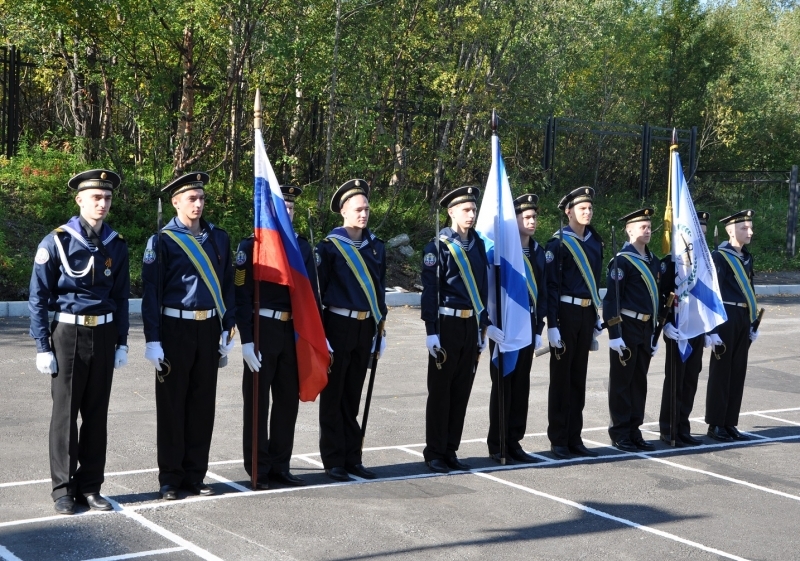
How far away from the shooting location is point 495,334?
772cm

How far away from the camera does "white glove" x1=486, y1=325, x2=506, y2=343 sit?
772 cm

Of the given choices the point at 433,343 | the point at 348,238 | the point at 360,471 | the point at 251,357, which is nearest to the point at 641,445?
the point at 433,343

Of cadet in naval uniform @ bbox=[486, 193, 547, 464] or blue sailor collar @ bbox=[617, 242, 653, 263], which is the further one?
blue sailor collar @ bbox=[617, 242, 653, 263]

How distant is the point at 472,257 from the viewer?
7578 mm

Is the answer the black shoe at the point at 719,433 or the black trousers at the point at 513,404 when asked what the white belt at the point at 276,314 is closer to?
the black trousers at the point at 513,404

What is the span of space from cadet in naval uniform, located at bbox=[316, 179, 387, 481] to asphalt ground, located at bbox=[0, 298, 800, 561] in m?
0.25

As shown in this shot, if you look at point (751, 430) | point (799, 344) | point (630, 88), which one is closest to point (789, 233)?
point (630, 88)

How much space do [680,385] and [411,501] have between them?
3178 mm

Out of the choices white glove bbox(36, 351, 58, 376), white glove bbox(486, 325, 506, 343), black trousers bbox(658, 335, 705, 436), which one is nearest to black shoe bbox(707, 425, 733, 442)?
black trousers bbox(658, 335, 705, 436)

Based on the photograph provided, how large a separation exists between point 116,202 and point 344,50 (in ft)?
15.0

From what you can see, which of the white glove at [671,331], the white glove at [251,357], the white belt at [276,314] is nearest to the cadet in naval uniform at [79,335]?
the white glove at [251,357]

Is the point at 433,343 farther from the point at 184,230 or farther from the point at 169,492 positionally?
the point at 169,492

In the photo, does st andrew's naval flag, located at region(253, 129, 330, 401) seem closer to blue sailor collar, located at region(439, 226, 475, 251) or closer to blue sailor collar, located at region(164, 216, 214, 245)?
blue sailor collar, located at region(164, 216, 214, 245)

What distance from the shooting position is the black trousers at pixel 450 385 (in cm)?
750
